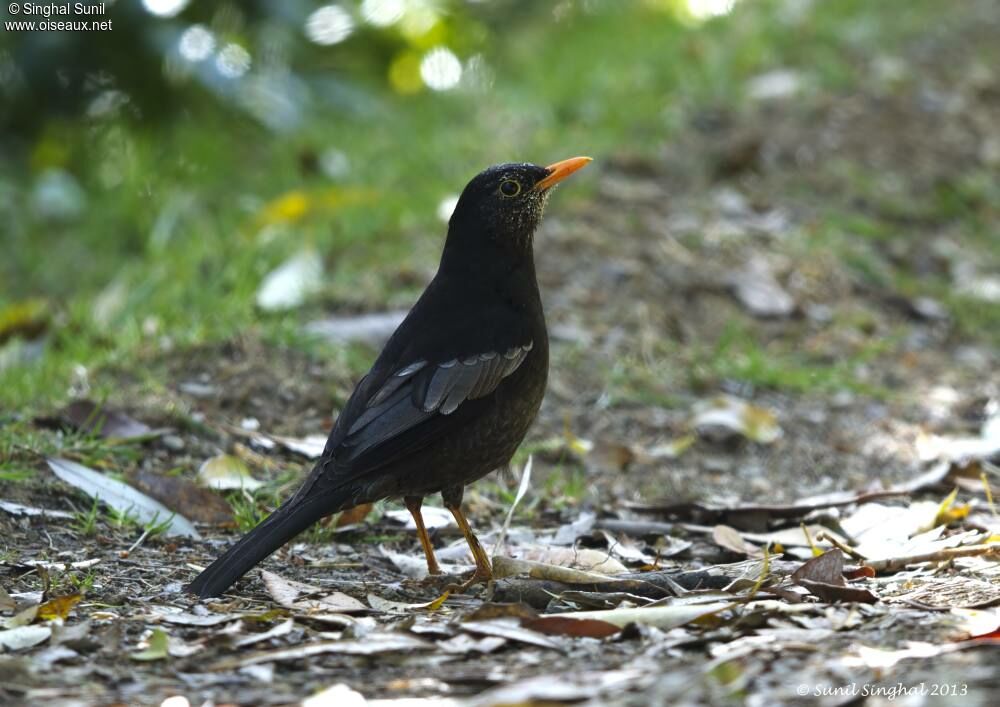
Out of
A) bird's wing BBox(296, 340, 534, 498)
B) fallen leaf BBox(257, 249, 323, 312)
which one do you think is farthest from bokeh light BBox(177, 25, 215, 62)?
bird's wing BBox(296, 340, 534, 498)

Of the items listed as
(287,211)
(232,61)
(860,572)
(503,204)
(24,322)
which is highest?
(232,61)

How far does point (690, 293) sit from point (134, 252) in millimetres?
3671

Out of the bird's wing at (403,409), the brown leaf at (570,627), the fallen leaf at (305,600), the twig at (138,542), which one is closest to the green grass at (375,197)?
the twig at (138,542)

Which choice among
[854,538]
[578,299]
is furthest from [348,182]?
[854,538]

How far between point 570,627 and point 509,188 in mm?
1921

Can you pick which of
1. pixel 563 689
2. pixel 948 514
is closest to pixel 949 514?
pixel 948 514

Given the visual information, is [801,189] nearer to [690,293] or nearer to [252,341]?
[690,293]

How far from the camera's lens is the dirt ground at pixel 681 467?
298 cm

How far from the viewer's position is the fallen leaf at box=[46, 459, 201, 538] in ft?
14.5

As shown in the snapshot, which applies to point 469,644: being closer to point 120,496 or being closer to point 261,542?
point 261,542

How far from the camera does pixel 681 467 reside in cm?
551

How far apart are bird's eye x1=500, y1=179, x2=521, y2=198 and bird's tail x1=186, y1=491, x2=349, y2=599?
1352 millimetres

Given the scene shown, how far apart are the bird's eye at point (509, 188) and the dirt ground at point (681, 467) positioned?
123 cm

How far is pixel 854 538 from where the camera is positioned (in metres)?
4.46
